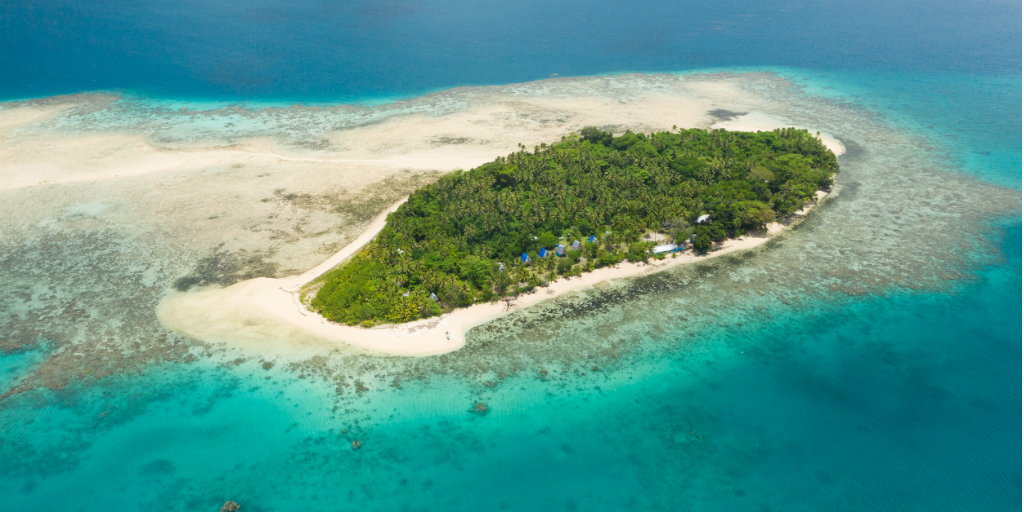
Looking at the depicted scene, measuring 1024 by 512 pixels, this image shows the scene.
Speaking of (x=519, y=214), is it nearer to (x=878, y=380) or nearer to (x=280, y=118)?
(x=878, y=380)

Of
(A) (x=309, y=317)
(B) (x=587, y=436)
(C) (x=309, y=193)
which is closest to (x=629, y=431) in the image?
(B) (x=587, y=436)

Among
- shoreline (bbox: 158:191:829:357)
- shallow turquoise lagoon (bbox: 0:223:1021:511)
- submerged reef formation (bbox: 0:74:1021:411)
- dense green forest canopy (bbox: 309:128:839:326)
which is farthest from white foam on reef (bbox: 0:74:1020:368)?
shallow turquoise lagoon (bbox: 0:223:1021:511)

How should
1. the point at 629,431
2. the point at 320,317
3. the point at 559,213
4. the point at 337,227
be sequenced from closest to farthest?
the point at 629,431
the point at 320,317
the point at 559,213
the point at 337,227

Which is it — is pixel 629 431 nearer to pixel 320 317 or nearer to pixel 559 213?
pixel 320 317

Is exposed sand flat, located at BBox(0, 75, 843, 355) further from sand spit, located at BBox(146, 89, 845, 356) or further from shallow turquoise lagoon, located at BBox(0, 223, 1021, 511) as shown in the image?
shallow turquoise lagoon, located at BBox(0, 223, 1021, 511)

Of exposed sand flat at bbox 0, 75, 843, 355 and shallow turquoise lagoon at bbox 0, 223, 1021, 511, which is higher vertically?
exposed sand flat at bbox 0, 75, 843, 355

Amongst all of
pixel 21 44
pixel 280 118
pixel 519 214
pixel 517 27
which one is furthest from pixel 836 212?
pixel 21 44

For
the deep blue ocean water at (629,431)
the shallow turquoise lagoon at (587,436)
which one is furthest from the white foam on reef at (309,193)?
the shallow turquoise lagoon at (587,436)
